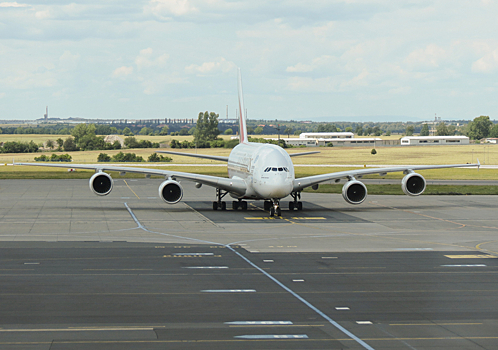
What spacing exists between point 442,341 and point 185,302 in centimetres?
808

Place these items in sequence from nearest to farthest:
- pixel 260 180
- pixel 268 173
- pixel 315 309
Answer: pixel 315 309 < pixel 268 173 < pixel 260 180

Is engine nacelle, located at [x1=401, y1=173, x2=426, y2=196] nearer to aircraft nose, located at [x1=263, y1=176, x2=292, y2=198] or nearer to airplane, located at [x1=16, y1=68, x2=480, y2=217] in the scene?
airplane, located at [x1=16, y1=68, x2=480, y2=217]

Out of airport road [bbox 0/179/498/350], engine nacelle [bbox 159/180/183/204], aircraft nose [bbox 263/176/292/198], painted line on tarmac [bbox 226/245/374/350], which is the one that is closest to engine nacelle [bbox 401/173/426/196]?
airport road [bbox 0/179/498/350]

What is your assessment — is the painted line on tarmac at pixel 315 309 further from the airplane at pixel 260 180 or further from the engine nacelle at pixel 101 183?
the engine nacelle at pixel 101 183

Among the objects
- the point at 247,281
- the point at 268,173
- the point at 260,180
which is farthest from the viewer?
the point at 260,180

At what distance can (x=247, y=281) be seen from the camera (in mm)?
23000

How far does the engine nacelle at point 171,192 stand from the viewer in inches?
1785

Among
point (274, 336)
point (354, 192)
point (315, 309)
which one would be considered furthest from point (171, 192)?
point (274, 336)

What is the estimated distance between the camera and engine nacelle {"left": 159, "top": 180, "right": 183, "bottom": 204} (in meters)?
45.3

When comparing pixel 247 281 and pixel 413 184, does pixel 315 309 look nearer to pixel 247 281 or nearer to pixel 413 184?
pixel 247 281

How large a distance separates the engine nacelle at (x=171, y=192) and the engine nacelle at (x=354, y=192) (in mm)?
12724

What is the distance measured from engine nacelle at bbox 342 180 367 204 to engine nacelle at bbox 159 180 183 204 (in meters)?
12.7

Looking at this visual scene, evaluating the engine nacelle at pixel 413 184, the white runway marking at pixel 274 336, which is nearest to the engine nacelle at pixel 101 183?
the engine nacelle at pixel 413 184

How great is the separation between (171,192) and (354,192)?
14.1 m
